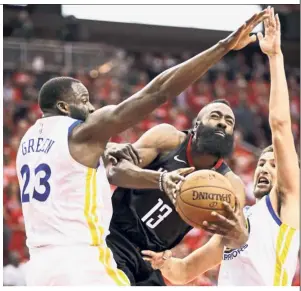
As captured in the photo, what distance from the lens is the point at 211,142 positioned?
477 centimetres

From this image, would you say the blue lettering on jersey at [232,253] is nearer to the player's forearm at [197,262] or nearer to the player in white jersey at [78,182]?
the player's forearm at [197,262]

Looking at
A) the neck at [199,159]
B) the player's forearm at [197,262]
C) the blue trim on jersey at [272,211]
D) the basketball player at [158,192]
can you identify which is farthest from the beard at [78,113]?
the player's forearm at [197,262]

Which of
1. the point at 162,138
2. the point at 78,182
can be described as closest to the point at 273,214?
the point at 162,138

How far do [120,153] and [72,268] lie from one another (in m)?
0.83

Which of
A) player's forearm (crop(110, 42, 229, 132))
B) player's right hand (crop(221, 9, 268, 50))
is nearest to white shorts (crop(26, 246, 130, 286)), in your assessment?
player's forearm (crop(110, 42, 229, 132))

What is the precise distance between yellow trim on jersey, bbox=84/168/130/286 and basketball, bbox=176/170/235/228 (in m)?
0.46

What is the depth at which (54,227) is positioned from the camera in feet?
13.2

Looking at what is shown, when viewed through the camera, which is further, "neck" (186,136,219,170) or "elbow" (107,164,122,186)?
"neck" (186,136,219,170)

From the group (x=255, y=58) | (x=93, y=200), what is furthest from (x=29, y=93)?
(x=93, y=200)

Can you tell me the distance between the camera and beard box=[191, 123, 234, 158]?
188 inches

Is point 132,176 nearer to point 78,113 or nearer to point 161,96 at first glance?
point 78,113

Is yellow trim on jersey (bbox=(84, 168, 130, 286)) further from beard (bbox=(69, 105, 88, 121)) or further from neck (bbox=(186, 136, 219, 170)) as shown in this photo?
neck (bbox=(186, 136, 219, 170))

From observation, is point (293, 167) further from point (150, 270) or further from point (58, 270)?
point (58, 270)

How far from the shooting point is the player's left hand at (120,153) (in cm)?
448
